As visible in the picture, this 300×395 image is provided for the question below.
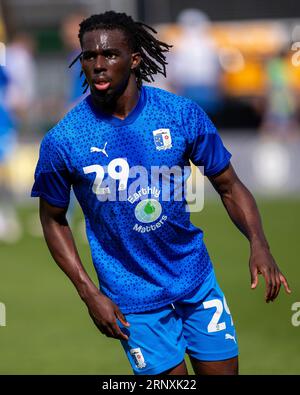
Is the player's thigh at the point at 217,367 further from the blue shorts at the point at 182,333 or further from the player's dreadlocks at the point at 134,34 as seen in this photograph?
the player's dreadlocks at the point at 134,34

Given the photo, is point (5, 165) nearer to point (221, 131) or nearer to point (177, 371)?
point (177, 371)

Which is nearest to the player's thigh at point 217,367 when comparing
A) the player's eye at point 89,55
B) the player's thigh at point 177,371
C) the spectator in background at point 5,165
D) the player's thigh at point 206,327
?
the player's thigh at point 206,327

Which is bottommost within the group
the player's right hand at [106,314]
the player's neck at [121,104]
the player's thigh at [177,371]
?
the player's thigh at [177,371]

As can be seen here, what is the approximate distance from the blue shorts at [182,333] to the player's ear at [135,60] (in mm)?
1205

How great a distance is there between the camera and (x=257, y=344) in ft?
27.7

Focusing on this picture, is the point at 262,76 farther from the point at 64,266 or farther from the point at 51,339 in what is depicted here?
the point at 64,266

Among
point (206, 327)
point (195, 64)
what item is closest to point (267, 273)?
point (206, 327)

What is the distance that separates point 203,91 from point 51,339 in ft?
56.0

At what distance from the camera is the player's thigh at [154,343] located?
5.25 metres

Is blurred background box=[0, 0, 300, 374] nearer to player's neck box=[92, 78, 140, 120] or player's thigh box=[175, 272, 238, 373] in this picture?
player's thigh box=[175, 272, 238, 373]

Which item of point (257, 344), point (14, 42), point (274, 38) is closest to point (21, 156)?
point (14, 42)

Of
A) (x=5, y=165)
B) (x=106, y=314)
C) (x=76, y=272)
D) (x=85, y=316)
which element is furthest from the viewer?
(x=5, y=165)

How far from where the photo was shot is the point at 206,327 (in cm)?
536

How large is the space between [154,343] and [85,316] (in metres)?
4.59
